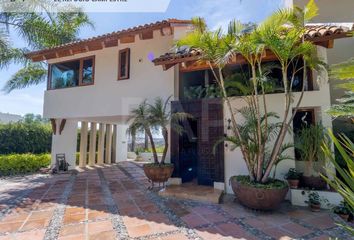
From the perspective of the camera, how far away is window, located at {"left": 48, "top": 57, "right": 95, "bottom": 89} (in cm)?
1285

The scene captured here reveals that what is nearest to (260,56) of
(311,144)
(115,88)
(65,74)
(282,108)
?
(282,108)

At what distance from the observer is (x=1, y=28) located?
41.0 ft

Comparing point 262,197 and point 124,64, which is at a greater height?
point 124,64

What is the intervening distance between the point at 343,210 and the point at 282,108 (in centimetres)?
363

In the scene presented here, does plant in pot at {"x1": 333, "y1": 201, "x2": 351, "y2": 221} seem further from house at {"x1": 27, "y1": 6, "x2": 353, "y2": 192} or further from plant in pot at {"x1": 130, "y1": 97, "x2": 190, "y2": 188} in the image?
plant in pot at {"x1": 130, "y1": 97, "x2": 190, "y2": 188}

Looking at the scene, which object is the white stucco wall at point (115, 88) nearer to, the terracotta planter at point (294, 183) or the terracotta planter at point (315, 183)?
the terracotta planter at point (294, 183)

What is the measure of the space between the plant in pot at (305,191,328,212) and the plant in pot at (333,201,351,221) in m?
0.38

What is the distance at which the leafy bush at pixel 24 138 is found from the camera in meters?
14.7

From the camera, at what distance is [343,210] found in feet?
20.6

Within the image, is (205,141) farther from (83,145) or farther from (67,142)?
(83,145)

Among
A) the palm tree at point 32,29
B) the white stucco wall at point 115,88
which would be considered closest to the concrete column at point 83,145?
the white stucco wall at point 115,88

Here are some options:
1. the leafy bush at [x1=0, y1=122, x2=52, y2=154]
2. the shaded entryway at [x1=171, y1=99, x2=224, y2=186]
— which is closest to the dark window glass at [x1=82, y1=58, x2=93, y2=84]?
the shaded entryway at [x1=171, y1=99, x2=224, y2=186]

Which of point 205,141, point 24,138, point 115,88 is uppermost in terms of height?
point 115,88

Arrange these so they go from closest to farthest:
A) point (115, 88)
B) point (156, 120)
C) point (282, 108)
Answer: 1. point (282, 108)
2. point (156, 120)
3. point (115, 88)
